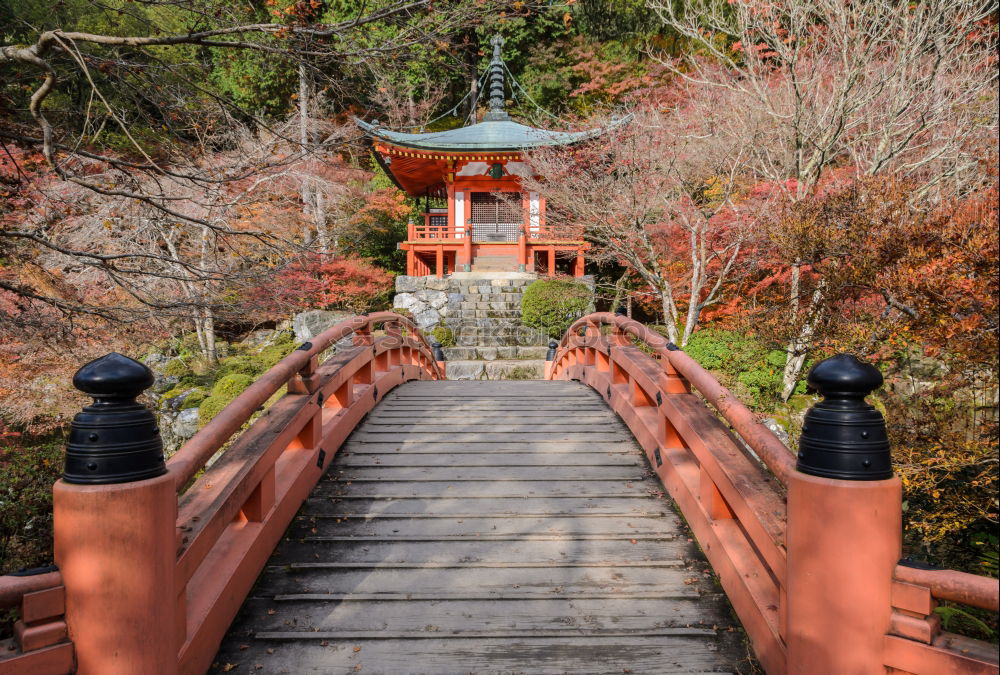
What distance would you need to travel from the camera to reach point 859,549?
162 centimetres

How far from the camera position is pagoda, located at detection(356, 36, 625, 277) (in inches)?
627

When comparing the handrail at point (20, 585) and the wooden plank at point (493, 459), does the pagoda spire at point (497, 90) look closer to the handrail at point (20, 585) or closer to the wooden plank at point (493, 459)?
the wooden plank at point (493, 459)

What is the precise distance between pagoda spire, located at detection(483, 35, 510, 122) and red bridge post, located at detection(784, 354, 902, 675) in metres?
18.1

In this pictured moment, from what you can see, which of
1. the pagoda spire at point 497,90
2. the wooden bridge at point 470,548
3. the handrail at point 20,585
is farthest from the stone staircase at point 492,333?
the handrail at point 20,585

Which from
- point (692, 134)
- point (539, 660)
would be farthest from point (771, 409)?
point (539, 660)

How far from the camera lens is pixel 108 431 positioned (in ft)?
5.20

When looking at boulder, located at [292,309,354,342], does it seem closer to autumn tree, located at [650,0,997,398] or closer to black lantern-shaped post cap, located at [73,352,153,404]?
autumn tree, located at [650,0,997,398]

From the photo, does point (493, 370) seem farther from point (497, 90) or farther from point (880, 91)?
point (497, 90)

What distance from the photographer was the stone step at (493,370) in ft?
38.4

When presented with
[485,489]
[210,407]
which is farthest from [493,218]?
[485,489]

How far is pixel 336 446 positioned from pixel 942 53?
856 cm

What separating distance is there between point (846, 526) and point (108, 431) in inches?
80.2

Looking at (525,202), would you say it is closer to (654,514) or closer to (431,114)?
(431,114)

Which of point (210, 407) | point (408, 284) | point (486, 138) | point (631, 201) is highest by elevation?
point (486, 138)
